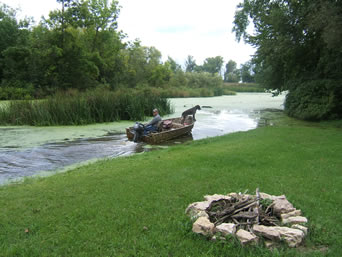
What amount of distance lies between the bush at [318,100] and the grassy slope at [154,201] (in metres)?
10.6

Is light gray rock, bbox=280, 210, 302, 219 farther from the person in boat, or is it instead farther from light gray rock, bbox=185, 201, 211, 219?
the person in boat

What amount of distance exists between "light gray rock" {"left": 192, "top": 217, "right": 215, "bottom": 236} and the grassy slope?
0.32 feet

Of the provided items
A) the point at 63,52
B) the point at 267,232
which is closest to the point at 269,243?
the point at 267,232

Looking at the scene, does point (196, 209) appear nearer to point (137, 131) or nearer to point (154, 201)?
point (154, 201)

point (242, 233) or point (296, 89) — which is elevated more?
point (296, 89)

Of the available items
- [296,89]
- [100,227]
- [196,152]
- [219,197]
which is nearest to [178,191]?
[219,197]

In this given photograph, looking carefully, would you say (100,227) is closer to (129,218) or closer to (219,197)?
(129,218)

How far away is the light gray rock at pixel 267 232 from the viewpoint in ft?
11.2

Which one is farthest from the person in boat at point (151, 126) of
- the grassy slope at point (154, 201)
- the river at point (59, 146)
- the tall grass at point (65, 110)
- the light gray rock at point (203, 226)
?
the light gray rock at point (203, 226)

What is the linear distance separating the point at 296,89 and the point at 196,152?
14617 mm

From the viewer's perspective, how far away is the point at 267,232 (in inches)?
136

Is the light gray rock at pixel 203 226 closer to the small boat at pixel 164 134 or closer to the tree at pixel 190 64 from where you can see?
the small boat at pixel 164 134

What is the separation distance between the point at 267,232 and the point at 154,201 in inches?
78.9

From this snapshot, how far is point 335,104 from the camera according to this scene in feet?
57.0
